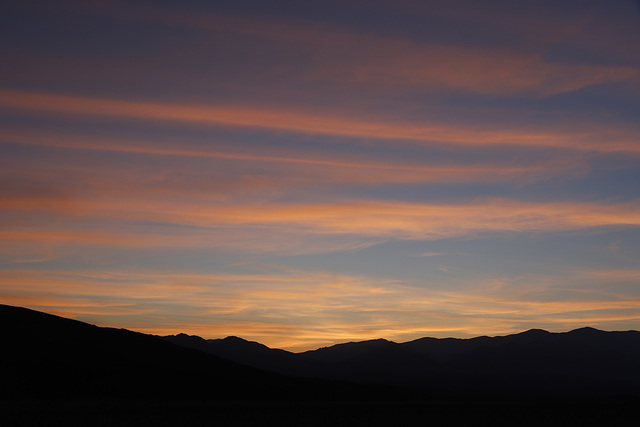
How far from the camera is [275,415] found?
5675cm

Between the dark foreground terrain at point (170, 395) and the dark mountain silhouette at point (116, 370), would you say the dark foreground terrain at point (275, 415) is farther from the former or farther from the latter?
the dark mountain silhouette at point (116, 370)

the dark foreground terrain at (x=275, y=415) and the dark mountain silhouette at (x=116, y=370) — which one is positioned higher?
the dark mountain silhouette at (x=116, y=370)

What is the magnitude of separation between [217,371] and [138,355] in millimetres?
13062

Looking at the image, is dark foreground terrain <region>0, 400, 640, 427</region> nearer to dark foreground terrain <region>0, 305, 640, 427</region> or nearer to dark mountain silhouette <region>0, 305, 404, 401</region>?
dark foreground terrain <region>0, 305, 640, 427</region>

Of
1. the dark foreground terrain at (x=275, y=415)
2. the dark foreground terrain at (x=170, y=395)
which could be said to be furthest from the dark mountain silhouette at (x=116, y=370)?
the dark foreground terrain at (x=275, y=415)

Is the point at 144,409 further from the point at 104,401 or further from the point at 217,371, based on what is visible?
the point at 217,371

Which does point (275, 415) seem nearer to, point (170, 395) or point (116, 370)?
point (170, 395)

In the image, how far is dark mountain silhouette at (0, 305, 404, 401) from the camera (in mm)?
73688

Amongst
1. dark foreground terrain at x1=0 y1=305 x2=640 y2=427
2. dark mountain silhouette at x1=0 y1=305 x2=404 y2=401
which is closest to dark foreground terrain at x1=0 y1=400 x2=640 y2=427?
dark foreground terrain at x1=0 y1=305 x2=640 y2=427

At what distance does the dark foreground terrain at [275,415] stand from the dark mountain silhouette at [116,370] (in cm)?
938

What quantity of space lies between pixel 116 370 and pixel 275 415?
36809mm

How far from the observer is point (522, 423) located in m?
59.0

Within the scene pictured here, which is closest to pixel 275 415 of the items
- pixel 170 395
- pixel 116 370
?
pixel 170 395

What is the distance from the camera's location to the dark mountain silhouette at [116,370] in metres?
73.7
